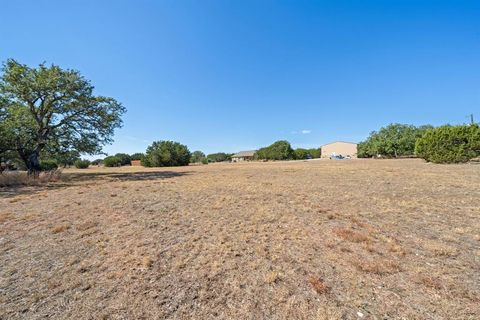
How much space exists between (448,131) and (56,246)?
31908 millimetres

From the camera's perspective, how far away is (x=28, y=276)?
288 cm

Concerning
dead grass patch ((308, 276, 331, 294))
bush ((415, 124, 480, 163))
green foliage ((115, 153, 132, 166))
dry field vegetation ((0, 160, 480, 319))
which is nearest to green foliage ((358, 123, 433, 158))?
bush ((415, 124, 480, 163))

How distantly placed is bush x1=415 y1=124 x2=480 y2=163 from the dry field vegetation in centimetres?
2279

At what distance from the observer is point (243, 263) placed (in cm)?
324

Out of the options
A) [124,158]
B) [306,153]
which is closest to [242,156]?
[306,153]

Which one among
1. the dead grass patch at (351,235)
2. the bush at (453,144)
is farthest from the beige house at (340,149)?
the dead grass patch at (351,235)

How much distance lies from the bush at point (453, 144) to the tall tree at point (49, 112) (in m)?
32.3

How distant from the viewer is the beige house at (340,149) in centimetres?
8281

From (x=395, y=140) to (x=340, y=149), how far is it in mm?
34735

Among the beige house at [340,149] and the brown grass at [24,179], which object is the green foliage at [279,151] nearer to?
the beige house at [340,149]

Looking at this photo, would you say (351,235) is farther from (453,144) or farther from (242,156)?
(242,156)

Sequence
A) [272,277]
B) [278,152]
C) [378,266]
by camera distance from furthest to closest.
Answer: [278,152]
[378,266]
[272,277]

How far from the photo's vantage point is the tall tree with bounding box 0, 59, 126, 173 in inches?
532

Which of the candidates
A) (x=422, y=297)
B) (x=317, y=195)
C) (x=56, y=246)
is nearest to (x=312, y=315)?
(x=422, y=297)
